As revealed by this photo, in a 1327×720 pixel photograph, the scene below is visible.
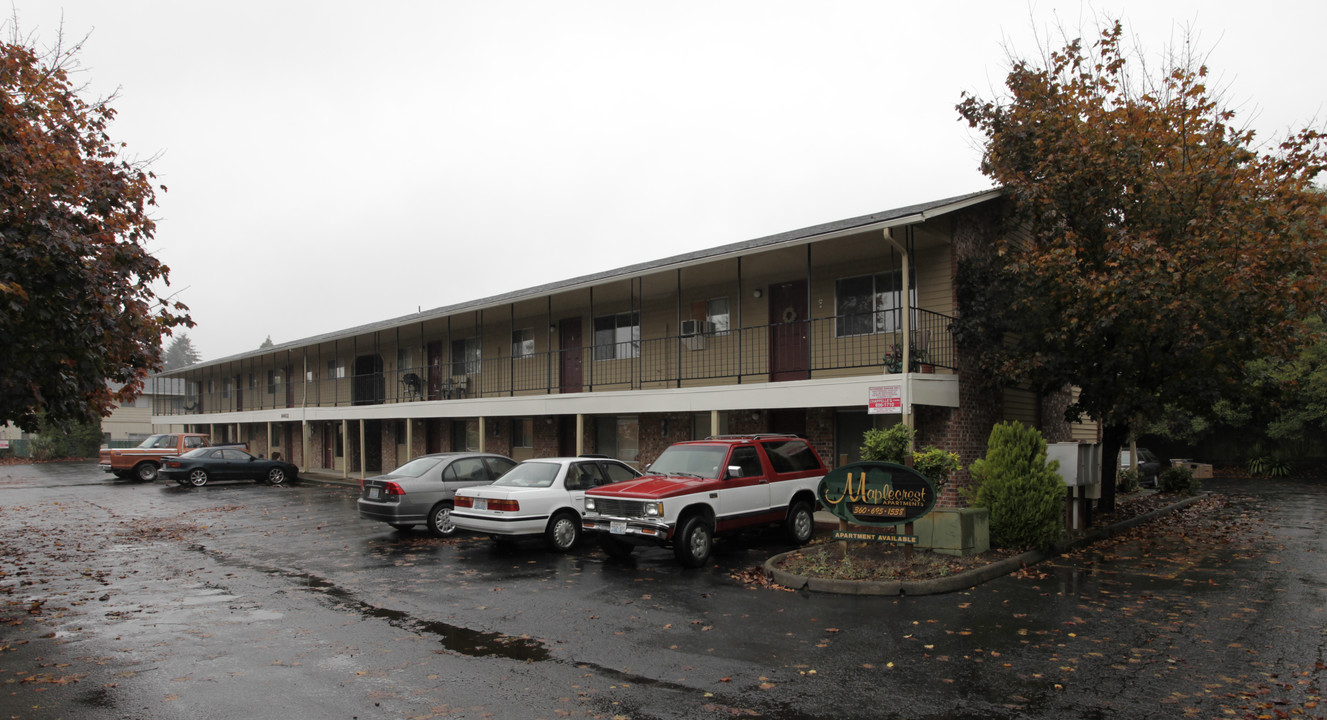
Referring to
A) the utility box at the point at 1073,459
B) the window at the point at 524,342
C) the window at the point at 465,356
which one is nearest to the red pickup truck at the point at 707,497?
the utility box at the point at 1073,459

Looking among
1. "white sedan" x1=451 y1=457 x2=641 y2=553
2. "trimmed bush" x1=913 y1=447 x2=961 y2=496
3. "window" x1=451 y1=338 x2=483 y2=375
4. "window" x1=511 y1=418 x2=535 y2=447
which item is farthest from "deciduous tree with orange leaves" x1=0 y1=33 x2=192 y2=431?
"window" x1=451 y1=338 x2=483 y2=375

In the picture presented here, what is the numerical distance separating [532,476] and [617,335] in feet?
31.6

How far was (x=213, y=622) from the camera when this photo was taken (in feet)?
27.1

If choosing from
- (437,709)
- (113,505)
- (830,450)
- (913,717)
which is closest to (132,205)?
(437,709)

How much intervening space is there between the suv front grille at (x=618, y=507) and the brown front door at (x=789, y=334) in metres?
7.43

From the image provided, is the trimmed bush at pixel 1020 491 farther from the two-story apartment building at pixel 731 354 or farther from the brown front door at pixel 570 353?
the brown front door at pixel 570 353

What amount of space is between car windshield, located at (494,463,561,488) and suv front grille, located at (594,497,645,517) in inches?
58.3

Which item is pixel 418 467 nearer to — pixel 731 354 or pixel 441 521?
pixel 441 521

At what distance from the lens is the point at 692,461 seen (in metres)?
12.3

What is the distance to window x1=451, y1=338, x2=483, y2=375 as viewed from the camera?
89.9 ft

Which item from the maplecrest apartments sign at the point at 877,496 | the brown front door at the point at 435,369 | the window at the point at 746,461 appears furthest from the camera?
the brown front door at the point at 435,369

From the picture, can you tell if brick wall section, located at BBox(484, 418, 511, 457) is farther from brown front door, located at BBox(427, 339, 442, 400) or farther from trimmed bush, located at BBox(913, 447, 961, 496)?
trimmed bush, located at BBox(913, 447, 961, 496)

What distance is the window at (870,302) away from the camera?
16.2 meters

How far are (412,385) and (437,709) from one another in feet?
79.5
